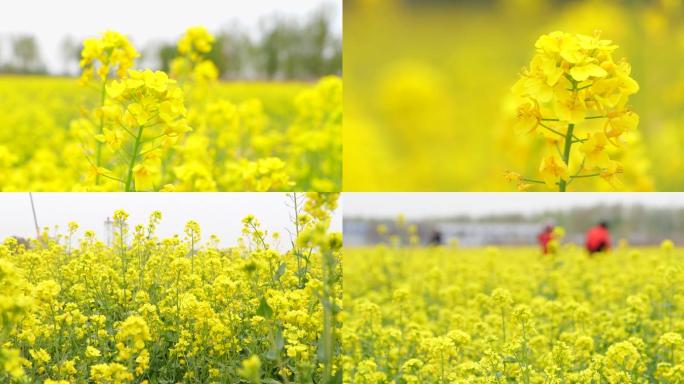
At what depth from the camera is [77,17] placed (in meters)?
3.64

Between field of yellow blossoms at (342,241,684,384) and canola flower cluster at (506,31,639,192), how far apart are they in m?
0.49

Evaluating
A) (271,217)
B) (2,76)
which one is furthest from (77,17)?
(2,76)

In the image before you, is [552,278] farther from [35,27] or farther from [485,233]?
[485,233]

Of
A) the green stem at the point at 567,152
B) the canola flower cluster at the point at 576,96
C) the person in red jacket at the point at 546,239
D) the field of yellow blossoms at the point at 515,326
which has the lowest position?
the field of yellow blossoms at the point at 515,326

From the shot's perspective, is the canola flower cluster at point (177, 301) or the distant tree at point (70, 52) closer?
the canola flower cluster at point (177, 301)

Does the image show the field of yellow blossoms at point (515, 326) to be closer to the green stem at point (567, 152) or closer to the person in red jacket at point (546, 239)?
the person in red jacket at point (546, 239)

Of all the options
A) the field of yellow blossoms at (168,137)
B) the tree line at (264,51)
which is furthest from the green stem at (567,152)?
the tree line at (264,51)

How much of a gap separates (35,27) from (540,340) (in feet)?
8.29

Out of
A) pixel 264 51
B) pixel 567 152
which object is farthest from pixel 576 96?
pixel 264 51

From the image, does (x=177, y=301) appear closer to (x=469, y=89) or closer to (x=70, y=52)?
(x=469, y=89)

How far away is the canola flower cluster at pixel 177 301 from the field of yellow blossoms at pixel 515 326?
7.9 inches

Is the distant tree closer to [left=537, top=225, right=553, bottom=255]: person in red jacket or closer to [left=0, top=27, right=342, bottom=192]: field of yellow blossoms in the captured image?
[left=0, top=27, right=342, bottom=192]: field of yellow blossoms

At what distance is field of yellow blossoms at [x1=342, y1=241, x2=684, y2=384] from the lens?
195 cm

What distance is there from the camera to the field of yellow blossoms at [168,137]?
72.9 inches
